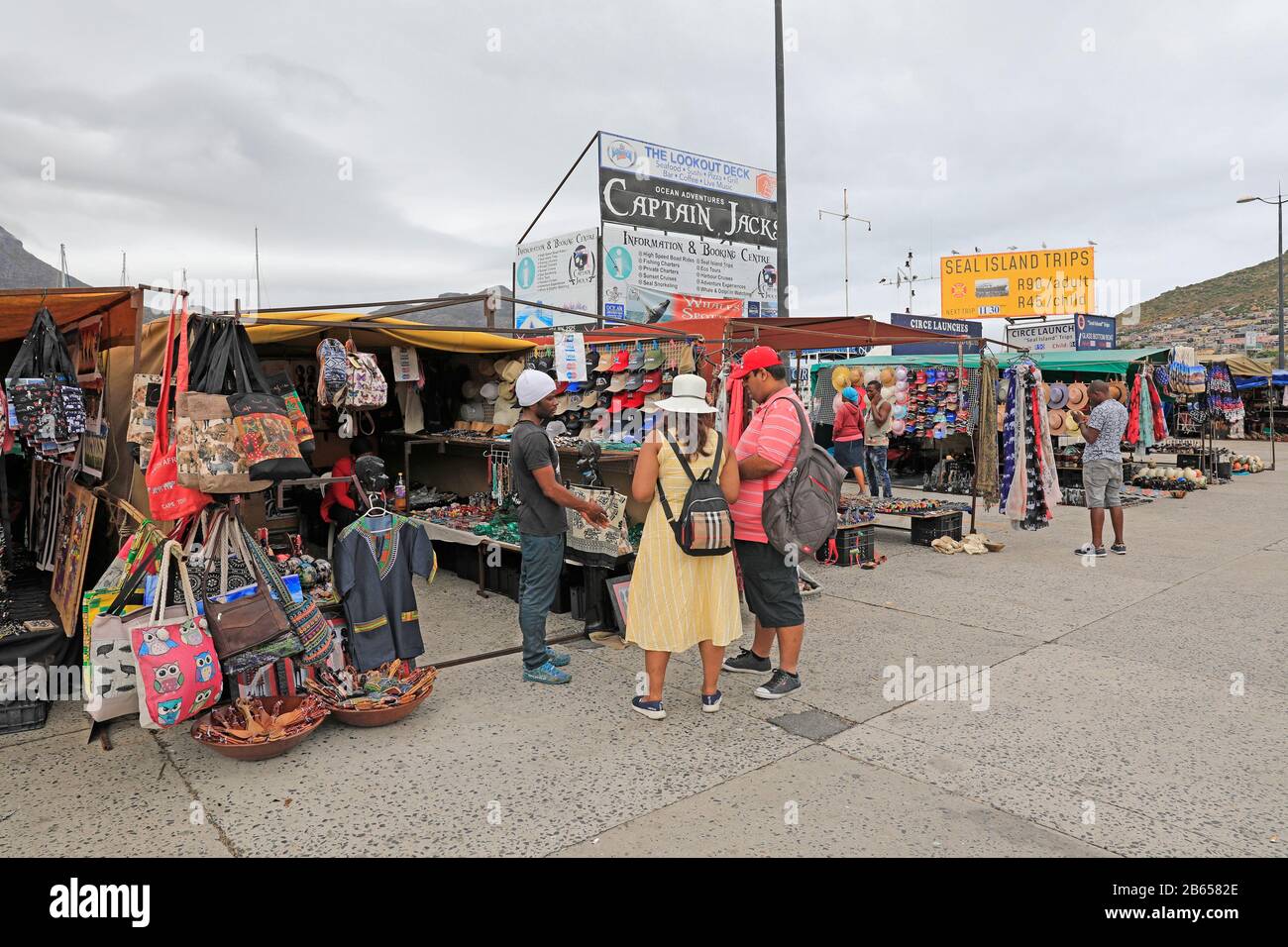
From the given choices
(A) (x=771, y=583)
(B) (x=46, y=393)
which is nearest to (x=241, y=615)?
(B) (x=46, y=393)

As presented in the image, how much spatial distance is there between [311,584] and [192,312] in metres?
1.69

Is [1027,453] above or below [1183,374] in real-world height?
below

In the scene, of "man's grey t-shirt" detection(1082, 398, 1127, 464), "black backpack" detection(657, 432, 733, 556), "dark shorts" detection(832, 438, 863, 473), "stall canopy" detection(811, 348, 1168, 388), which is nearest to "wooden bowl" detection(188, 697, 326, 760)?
"black backpack" detection(657, 432, 733, 556)

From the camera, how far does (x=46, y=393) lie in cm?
458

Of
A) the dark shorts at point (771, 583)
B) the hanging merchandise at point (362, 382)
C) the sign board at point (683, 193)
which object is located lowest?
the dark shorts at point (771, 583)

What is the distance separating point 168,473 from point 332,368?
224 centimetres

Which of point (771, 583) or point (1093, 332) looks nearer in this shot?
point (771, 583)

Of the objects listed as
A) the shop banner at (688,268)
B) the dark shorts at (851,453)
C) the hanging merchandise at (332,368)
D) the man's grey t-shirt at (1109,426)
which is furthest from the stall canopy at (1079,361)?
the hanging merchandise at (332,368)

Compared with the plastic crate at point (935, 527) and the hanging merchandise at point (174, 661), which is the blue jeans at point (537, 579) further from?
the plastic crate at point (935, 527)

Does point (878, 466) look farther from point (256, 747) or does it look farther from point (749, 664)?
point (256, 747)

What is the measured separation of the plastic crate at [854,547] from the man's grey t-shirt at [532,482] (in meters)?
4.49

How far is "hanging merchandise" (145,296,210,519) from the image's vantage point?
13.9 ft

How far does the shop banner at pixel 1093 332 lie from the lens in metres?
24.0
